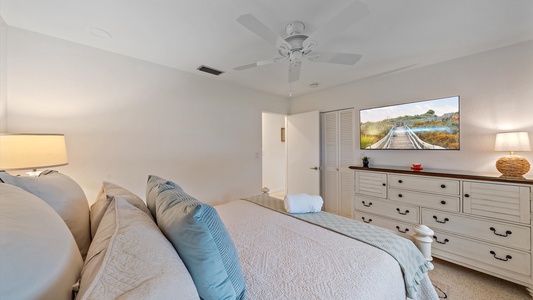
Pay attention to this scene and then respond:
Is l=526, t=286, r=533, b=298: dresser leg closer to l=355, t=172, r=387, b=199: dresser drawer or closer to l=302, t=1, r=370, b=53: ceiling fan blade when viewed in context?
l=355, t=172, r=387, b=199: dresser drawer

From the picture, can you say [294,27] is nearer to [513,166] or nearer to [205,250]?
[205,250]

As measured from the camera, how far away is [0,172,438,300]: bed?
496 millimetres

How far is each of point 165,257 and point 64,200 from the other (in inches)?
30.8

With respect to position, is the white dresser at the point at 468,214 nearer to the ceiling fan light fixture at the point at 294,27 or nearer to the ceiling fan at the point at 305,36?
the ceiling fan at the point at 305,36

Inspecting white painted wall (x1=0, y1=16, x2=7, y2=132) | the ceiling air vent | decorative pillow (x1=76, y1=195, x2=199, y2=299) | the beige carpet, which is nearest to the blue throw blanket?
the beige carpet

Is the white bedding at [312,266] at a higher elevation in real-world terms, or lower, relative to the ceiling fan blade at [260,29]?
lower

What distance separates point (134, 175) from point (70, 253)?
205 cm

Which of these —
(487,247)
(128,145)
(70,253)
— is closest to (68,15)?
(128,145)

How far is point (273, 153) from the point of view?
5.50 metres

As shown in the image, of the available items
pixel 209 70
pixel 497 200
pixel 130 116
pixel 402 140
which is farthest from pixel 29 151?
pixel 497 200

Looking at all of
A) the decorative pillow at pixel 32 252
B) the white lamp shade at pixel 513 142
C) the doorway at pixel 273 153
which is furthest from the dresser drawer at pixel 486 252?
Answer: the doorway at pixel 273 153

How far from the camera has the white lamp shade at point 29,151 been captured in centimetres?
143

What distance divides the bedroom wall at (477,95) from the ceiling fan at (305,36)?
4.76ft

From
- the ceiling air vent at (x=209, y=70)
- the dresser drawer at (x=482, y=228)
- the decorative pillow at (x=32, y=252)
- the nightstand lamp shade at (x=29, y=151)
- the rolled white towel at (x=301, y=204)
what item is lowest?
the dresser drawer at (x=482, y=228)
